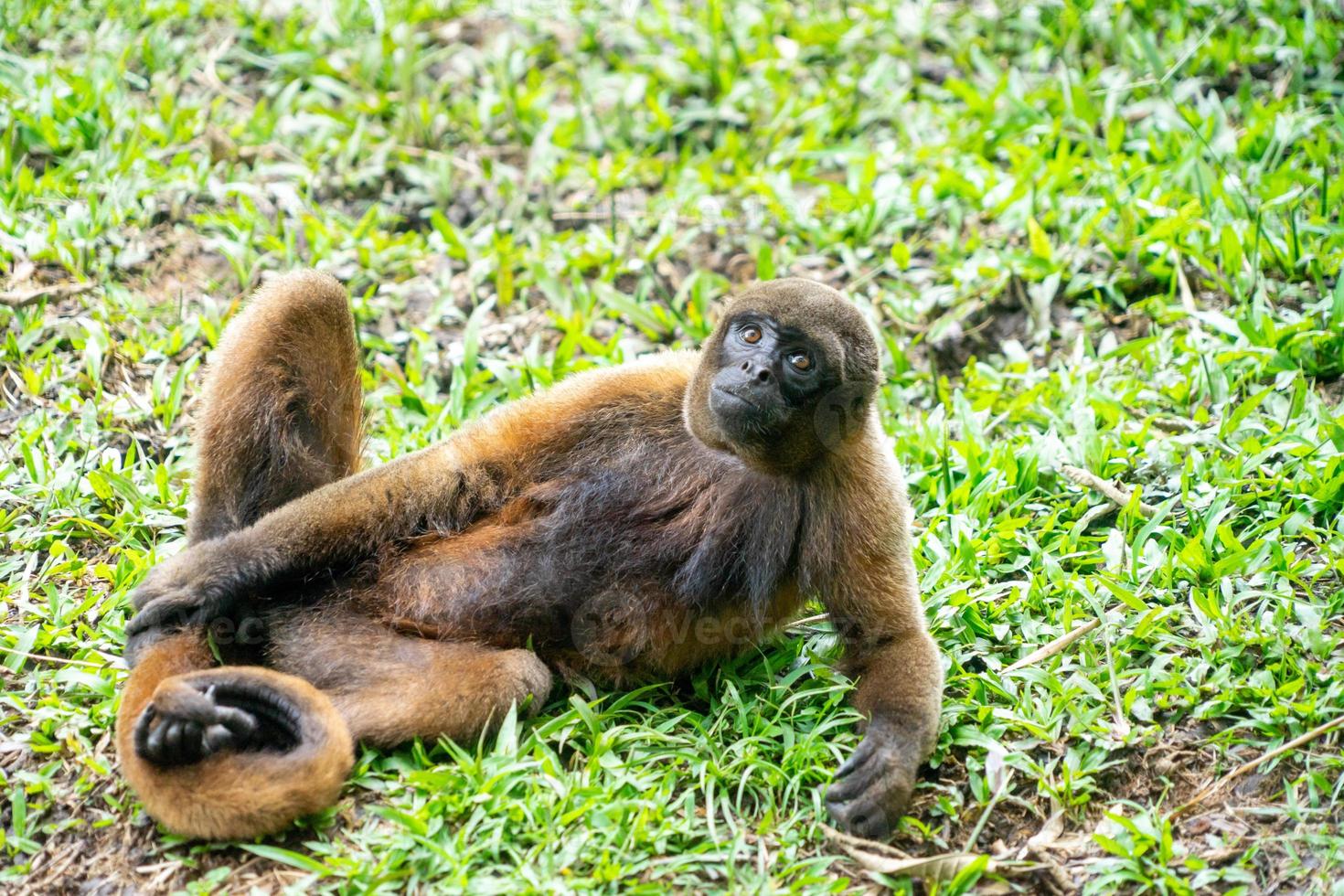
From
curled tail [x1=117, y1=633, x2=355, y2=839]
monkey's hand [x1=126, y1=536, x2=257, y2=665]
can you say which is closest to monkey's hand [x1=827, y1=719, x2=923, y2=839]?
curled tail [x1=117, y1=633, x2=355, y2=839]

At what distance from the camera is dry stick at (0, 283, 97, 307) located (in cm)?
606

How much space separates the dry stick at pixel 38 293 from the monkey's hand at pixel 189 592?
2510mm

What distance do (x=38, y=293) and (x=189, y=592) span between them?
2715 millimetres

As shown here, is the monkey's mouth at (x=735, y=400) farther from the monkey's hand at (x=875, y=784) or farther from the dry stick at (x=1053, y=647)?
the dry stick at (x=1053, y=647)

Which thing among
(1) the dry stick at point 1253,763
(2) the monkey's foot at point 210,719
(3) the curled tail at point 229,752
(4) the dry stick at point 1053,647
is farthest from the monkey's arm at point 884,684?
(2) the monkey's foot at point 210,719

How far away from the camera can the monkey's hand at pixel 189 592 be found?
414 cm

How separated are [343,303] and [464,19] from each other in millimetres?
4525

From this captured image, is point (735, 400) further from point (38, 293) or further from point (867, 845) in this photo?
point (38, 293)

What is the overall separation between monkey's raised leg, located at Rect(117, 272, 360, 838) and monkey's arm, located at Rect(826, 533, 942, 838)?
61.0 inches

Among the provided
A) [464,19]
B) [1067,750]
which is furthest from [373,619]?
[464,19]

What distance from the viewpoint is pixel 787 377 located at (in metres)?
4.25

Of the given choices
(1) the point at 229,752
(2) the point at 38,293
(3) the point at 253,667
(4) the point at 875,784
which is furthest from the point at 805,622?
(2) the point at 38,293

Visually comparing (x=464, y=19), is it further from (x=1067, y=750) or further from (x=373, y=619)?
(x=1067, y=750)

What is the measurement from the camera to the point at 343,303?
186 inches
